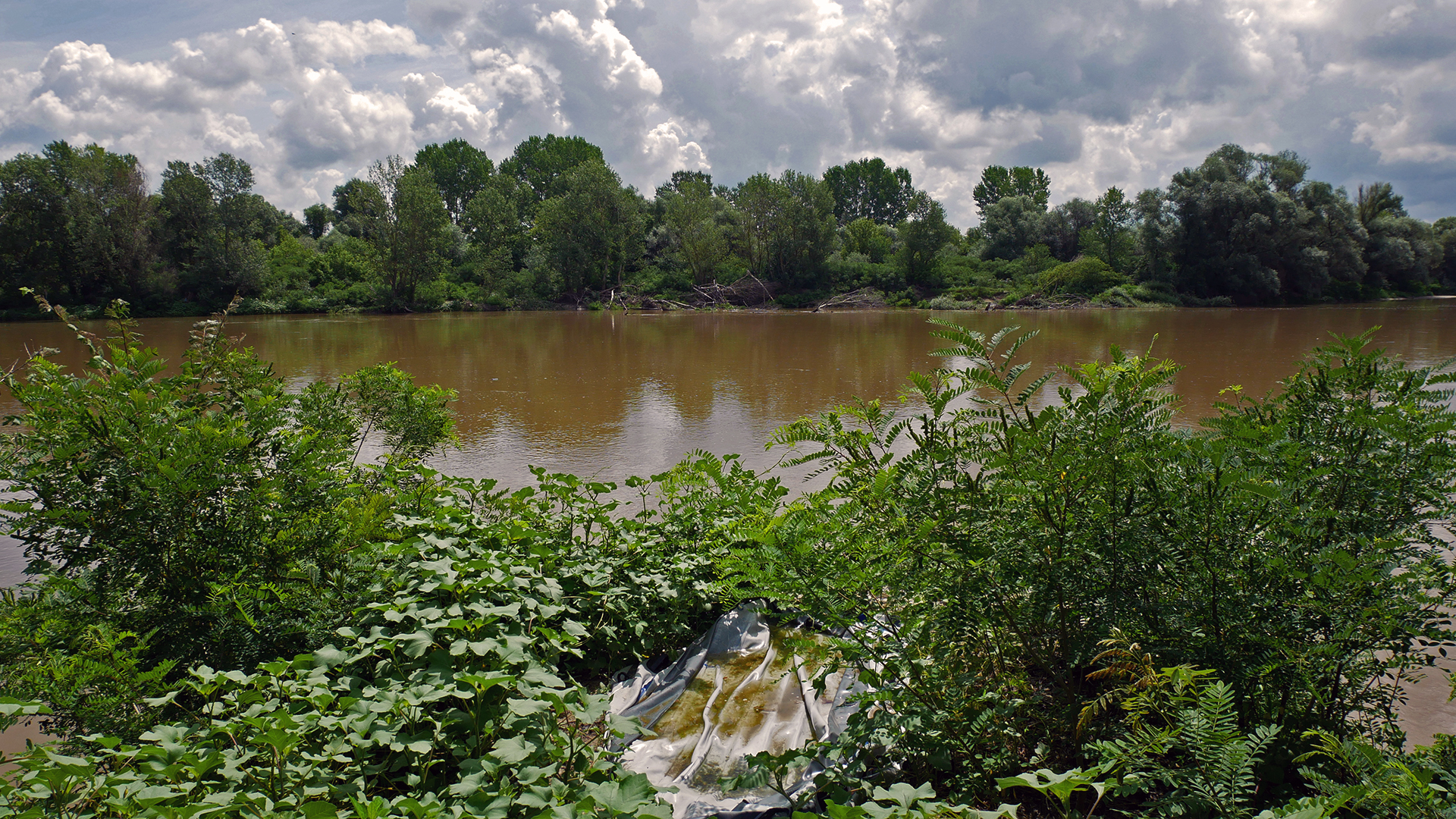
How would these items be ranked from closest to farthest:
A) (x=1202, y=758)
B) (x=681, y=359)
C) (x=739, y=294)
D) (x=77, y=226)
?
(x=1202, y=758)
(x=681, y=359)
(x=77, y=226)
(x=739, y=294)

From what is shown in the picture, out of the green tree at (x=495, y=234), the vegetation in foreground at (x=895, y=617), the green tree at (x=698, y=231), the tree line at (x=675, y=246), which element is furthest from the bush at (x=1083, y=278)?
the vegetation in foreground at (x=895, y=617)

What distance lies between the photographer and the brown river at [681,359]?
790 centimetres

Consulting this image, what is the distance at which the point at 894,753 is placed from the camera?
221 cm

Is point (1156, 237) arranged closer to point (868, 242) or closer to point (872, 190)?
point (868, 242)

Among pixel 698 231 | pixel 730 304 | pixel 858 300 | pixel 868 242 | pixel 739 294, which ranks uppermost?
pixel 868 242

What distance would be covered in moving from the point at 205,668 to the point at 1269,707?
2999mm

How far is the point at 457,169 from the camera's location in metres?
69.3

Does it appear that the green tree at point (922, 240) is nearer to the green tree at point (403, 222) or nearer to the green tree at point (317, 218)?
the green tree at point (403, 222)

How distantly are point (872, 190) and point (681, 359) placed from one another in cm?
6779

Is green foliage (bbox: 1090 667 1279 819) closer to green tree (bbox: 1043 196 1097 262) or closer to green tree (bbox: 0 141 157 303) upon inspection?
green tree (bbox: 0 141 157 303)

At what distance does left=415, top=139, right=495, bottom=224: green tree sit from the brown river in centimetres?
3977

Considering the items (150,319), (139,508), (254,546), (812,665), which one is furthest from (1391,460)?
(150,319)

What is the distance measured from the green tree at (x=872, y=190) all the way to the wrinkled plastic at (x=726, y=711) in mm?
77489

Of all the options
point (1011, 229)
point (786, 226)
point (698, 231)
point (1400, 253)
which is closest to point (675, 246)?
point (698, 231)
